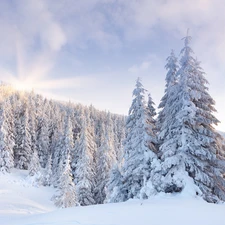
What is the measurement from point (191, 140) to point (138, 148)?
447 cm

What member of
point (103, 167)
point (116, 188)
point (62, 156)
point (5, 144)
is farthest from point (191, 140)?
point (5, 144)

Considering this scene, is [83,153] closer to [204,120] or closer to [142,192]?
[142,192]

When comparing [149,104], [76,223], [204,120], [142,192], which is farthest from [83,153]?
[76,223]

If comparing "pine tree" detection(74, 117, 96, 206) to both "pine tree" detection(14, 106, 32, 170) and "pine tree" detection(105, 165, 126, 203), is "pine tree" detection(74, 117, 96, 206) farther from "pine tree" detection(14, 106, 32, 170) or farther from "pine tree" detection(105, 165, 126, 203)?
"pine tree" detection(105, 165, 126, 203)

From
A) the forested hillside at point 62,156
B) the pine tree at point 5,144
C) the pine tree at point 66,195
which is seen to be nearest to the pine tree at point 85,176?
the forested hillside at point 62,156

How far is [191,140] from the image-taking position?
12711mm

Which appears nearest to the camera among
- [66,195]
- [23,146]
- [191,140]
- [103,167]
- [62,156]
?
[191,140]

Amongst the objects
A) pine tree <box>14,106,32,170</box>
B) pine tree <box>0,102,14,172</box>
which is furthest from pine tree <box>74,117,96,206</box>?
pine tree <box>0,102,14,172</box>

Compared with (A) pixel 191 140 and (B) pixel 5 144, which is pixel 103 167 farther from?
(A) pixel 191 140

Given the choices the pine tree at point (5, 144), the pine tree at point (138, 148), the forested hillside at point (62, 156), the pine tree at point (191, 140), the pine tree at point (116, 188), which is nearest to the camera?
the pine tree at point (191, 140)

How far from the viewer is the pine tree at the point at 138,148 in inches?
604

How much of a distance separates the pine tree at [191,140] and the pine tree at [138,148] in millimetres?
1948

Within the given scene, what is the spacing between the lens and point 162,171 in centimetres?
1327

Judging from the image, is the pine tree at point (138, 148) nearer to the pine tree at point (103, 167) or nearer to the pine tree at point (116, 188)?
the pine tree at point (116, 188)
